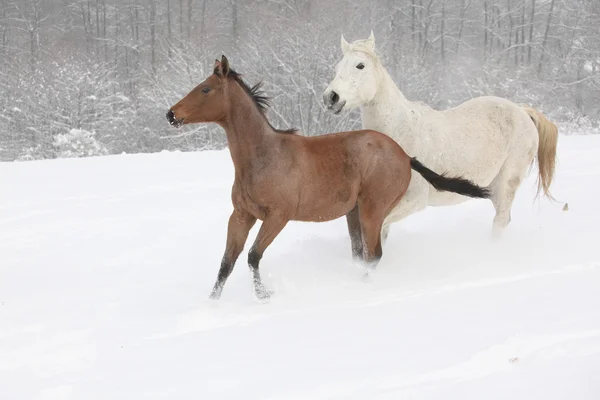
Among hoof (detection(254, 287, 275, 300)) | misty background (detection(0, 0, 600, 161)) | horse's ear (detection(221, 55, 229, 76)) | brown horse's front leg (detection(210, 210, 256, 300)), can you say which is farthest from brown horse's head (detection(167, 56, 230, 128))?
misty background (detection(0, 0, 600, 161))

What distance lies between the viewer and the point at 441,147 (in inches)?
209

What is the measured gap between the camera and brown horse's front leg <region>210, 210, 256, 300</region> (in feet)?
14.4

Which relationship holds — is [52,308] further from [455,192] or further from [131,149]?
[131,149]

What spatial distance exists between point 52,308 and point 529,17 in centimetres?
3545

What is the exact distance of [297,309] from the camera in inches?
162

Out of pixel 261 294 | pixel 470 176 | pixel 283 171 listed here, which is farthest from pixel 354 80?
pixel 261 294

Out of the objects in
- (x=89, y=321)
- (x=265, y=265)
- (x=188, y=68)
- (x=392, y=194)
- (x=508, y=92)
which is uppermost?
(x=392, y=194)

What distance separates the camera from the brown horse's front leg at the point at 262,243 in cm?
432

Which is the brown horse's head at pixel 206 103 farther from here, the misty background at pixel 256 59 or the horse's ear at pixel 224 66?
the misty background at pixel 256 59

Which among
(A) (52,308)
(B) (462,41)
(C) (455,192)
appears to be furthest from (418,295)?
(B) (462,41)

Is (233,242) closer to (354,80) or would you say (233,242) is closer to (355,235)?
(355,235)

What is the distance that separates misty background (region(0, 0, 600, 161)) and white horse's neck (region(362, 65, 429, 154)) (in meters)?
11.0

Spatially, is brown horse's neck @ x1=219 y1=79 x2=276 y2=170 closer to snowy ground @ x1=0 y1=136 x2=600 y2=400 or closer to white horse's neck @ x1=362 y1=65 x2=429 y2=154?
snowy ground @ x1=0 y1=136 x2=600 y2=400

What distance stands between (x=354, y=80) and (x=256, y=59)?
1751cm
